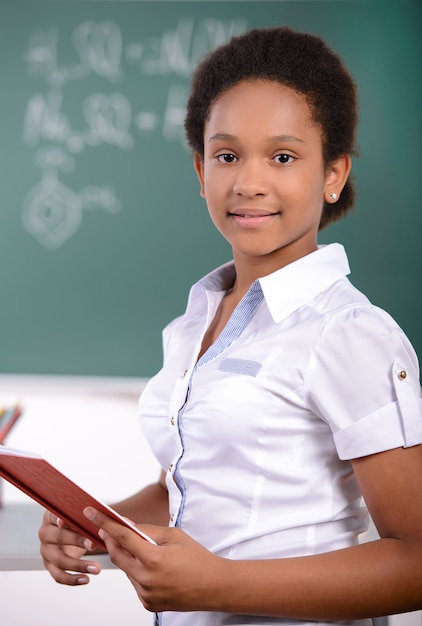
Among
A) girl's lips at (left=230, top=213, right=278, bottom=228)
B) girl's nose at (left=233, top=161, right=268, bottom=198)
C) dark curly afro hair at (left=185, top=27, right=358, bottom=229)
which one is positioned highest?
dark curly afro hair at (left=185, top=27, right=358, bottom=229)

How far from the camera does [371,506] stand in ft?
2.99

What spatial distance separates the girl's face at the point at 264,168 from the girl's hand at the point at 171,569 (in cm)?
40

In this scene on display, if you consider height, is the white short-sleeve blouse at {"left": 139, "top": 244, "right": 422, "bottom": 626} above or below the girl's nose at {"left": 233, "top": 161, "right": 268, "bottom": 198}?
below

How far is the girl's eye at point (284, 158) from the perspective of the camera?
3.51 feet

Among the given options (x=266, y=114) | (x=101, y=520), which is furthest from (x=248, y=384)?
(x=266, y=114)

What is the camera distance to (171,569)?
0.88m

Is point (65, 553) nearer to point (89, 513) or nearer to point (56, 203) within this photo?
point (89, 513)

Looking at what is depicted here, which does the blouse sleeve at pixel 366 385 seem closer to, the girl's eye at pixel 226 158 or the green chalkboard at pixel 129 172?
the girl's eye at pixel 226 158

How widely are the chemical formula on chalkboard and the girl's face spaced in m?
3.61

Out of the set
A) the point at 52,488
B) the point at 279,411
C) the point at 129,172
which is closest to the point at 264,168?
the point at 279,411

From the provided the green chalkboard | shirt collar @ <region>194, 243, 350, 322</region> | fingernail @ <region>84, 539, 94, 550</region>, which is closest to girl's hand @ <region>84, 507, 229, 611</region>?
fingernail @ <region>84, 539, 94, 550</region>

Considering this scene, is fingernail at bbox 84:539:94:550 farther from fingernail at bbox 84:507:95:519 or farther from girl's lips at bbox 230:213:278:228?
girl's lips at bbox 230:213:278:228

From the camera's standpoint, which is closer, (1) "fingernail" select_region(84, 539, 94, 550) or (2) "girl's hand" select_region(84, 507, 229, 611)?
(2) "girl's hand" select_region(84, 507, 229, 611)

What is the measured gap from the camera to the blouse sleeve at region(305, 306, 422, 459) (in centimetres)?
90
